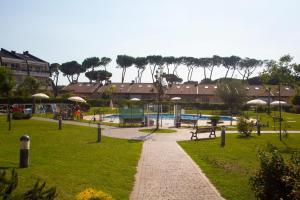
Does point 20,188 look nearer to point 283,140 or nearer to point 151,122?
point 283,140

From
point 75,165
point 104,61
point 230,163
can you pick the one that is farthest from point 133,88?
point 75,165

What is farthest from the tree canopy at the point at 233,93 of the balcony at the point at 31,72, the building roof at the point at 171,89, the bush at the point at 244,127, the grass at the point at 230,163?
the balcony at the point at 31,72

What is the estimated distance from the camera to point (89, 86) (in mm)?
83625

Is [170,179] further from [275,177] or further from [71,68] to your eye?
[71,68]

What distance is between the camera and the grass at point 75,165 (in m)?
8.86

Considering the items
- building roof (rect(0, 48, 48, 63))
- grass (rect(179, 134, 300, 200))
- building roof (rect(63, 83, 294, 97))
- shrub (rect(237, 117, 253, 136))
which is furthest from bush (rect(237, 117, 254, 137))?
building roof (rect(0, 48, 48, 63))

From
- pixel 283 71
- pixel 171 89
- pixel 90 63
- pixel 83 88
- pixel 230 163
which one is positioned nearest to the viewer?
pixel 230 163

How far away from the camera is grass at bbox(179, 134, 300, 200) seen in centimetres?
928

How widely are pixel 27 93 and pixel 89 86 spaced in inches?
1283

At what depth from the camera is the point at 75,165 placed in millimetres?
11469

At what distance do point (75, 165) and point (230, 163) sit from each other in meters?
5.41

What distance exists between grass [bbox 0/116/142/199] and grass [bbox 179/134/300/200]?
94.8 inches

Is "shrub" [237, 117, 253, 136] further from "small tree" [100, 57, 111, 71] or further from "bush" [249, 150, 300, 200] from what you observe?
"small tree" [100, 57, 111, 71]

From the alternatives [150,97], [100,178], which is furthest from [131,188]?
[150,97]
